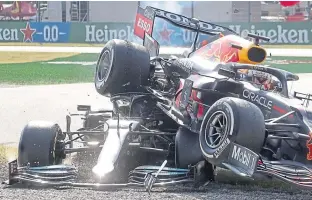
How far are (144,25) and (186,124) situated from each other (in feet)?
10.8

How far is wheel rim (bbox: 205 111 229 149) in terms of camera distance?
21.8 feet

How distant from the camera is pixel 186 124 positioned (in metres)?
7.78

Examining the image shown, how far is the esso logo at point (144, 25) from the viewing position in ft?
34.8

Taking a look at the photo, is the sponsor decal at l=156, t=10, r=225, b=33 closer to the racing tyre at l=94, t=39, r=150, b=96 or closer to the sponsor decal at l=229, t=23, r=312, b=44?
the racing tyre at l=94, t=39, r=150, b=96

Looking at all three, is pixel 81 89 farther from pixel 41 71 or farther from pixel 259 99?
pixel 259 99

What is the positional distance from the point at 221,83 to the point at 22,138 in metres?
2.32

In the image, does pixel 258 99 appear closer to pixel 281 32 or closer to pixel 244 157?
pixel 244 157

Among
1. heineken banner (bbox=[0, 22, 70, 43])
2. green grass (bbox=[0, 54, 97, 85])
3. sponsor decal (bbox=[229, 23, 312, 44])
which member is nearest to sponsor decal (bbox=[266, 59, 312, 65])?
sponsor decal (bbox=[229, 23, 312, 44])

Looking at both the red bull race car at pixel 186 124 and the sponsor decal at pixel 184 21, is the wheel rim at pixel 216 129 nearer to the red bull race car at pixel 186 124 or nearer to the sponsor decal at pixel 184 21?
the red bull race car at pixel 186 124

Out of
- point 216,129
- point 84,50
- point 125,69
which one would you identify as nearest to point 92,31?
point 84,50

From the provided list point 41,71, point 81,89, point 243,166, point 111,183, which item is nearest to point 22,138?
point 111,183

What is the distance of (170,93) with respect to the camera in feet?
30.0

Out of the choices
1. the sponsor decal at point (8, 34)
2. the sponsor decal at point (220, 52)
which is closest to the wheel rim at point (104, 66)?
the sponsor decal at point (220, 52)

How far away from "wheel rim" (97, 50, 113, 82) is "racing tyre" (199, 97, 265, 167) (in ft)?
10.7
